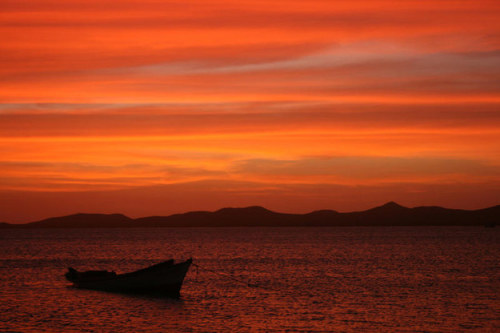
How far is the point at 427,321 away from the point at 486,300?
11.0m

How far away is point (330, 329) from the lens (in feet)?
131

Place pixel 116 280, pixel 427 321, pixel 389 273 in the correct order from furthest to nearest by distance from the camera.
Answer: pixel 389 273 → pixel 116 280 → pixel 427 321

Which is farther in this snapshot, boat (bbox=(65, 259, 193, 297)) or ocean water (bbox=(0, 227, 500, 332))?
boat (bbox=(65, 259, 193, 297))

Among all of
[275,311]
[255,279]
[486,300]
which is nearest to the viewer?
[275,311]

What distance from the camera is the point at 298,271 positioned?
81.5 m

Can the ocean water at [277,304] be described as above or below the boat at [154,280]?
below

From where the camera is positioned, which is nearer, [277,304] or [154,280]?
[277,304]

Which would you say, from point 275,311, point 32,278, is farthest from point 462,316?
point 32,278

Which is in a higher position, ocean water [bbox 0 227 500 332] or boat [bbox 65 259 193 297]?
boat [bbox 65 259 193 297]

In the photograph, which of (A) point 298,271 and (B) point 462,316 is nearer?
(B) point 462,316

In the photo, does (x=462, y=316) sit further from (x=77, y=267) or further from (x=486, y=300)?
(x=77, y=267)

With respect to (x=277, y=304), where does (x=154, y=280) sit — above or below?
above

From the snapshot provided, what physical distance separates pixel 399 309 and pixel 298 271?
34.3 meters

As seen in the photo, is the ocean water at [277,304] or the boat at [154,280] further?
the boat at [154,280]
